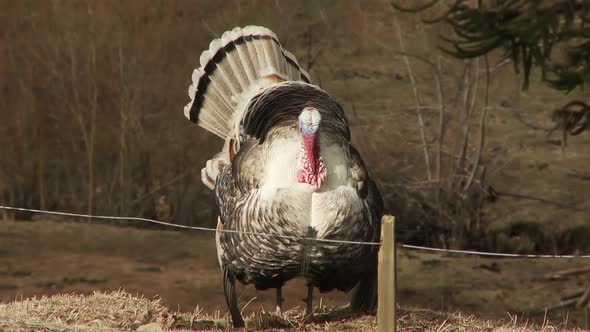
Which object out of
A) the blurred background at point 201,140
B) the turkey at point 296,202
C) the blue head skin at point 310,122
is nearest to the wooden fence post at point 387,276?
the turkey at point 296,202

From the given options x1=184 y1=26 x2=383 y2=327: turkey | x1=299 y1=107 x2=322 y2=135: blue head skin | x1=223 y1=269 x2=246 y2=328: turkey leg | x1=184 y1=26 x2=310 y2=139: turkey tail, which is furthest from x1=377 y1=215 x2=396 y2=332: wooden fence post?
x1=184 y1=26 x2=310 y2=139: turkey tail

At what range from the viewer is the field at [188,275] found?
323 inches

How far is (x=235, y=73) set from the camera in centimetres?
659

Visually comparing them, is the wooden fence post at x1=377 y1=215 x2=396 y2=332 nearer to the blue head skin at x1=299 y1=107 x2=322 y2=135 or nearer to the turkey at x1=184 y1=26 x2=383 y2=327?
the turkey at x1=184 y1=26 x2=383 y2=327

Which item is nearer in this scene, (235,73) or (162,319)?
(162,319)

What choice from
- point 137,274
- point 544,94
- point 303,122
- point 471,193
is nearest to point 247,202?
point 303,122

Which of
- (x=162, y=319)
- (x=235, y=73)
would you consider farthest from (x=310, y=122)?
(x=235, y=73)

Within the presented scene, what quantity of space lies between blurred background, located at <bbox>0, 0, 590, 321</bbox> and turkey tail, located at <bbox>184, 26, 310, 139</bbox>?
267 cm

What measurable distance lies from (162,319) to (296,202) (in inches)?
43.9

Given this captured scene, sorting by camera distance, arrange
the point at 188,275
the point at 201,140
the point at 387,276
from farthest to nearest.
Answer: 1. the point at 201,140
2. the point at 188,275
3. the point at 387,276

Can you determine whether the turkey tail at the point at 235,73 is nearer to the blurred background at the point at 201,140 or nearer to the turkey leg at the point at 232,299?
the turkey leg at the point at 232,299

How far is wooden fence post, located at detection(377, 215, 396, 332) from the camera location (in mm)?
4195

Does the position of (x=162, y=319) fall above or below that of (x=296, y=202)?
below

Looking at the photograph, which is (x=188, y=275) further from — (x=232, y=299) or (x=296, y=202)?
(x=296, y=202)
